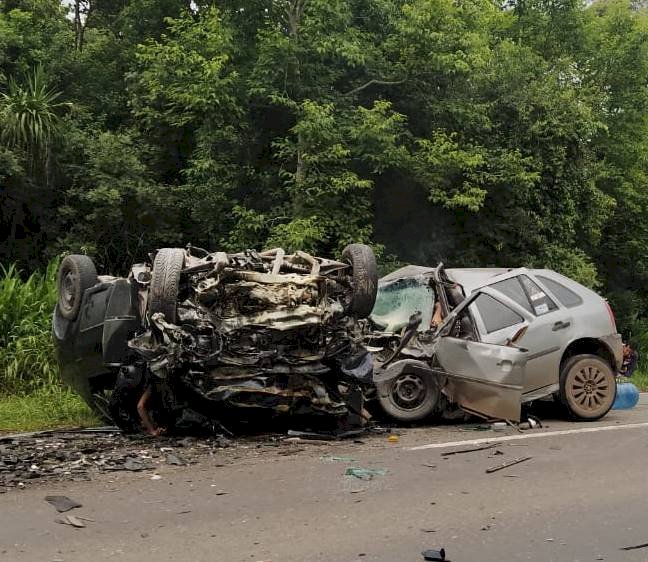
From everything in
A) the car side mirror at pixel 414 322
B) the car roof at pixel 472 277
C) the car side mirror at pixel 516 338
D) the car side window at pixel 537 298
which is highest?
the car roof at pixel 472 277

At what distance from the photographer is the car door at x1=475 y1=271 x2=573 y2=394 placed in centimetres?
793

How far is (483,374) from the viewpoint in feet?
25.1

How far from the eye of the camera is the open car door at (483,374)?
301 inches

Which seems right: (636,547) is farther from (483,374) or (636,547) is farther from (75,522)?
(483,374)

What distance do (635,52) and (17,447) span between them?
62.7 ft

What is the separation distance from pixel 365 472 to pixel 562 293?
384 centimetres

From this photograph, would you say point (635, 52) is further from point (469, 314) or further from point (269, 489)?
point (269, 489)

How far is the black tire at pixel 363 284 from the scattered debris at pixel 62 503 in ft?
10.4

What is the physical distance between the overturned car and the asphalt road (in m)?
0.61

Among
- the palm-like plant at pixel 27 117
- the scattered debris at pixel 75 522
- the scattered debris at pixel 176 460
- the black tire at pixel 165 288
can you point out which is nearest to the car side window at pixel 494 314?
the black tire at pixel 165 288

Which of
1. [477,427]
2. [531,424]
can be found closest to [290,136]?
[477,427]

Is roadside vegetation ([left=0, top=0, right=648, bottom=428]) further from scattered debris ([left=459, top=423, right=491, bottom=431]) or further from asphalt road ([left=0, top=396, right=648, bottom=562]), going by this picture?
asphalt road ([left=0, top=396, right=648, bottom=562])

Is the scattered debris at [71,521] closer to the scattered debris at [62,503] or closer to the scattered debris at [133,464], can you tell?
the scattered debris at [62,503]

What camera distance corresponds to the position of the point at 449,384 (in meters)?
7.89
